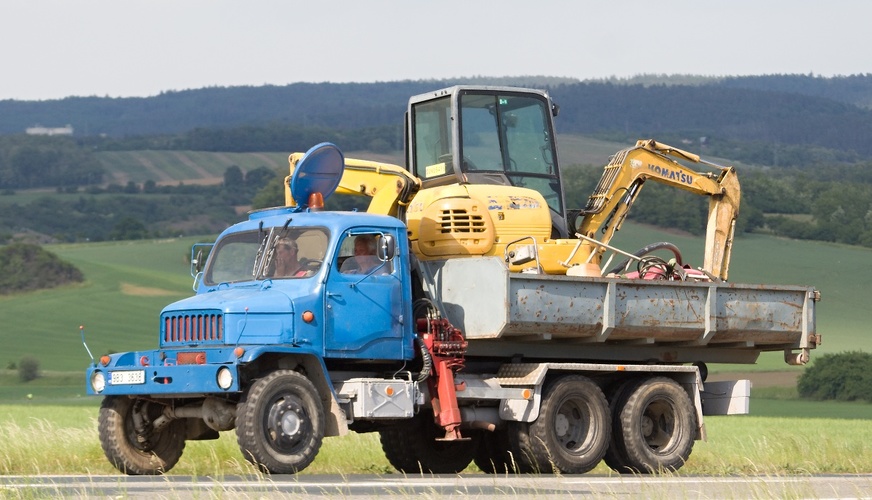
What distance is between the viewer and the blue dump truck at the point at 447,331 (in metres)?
15.7

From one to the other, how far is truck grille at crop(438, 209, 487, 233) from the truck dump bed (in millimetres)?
532

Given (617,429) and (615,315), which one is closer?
(615,315)

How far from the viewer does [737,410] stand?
753 inches

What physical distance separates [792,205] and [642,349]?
9221 centimetres

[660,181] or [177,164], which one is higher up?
[660,181]

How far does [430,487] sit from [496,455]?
20.4 feet

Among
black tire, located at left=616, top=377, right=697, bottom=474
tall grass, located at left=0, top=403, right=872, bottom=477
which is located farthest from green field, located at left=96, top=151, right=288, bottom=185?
black tire, located at left=616, top=377, right=697, bottom=474

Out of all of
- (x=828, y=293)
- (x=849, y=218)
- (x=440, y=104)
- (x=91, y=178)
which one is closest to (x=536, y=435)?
(x=440, y=104)

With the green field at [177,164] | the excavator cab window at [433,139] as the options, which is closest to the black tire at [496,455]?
the excavator cab window at [433,139]

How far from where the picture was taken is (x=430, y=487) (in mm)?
12789

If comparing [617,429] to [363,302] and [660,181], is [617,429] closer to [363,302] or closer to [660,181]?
[363,302]

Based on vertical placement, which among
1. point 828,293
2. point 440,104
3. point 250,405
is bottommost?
point 828,293

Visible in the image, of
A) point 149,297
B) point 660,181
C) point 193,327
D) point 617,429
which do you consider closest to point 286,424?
point 193,327

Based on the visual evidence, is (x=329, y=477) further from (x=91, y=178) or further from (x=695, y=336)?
(x=91, y=178)
